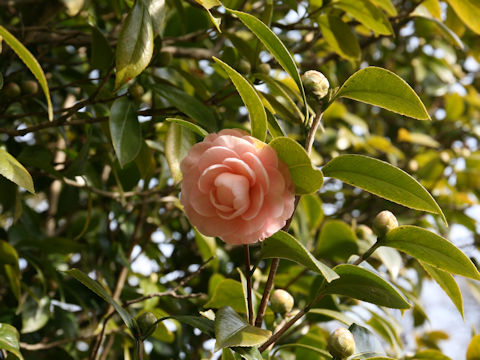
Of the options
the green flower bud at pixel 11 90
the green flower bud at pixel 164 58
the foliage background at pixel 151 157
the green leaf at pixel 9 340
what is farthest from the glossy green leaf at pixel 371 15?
the green leaf at pixel 9 340

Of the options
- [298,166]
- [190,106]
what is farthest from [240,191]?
[190,106]

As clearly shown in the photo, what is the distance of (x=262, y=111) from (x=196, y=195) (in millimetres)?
132

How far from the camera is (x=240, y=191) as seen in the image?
659 mm

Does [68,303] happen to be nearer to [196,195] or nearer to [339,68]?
[196,195]

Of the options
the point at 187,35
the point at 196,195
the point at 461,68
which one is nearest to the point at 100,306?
the point at 187,35

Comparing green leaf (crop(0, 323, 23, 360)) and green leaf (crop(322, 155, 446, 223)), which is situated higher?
green leaf (crop(322, 155, 446, 223))

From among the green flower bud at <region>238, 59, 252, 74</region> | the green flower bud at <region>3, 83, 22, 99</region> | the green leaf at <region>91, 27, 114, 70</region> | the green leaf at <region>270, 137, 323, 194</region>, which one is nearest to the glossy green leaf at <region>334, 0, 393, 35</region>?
the green flower bud at <region>238, 59, 252, 74</region>

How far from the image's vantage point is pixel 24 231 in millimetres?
1387

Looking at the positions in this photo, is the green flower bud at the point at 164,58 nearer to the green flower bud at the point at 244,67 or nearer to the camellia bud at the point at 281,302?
the green flower bud at the point at 244,67

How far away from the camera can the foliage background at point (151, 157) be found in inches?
42.2

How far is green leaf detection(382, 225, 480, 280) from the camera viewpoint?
0.73m

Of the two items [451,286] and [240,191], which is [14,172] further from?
[451,286]

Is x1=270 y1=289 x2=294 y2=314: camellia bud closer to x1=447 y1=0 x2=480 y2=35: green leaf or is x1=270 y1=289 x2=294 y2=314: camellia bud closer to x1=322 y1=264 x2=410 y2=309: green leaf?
x1=322 y1=264 x2=410 y2=309: green leaf

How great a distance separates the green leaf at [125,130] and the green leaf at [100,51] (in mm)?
141
